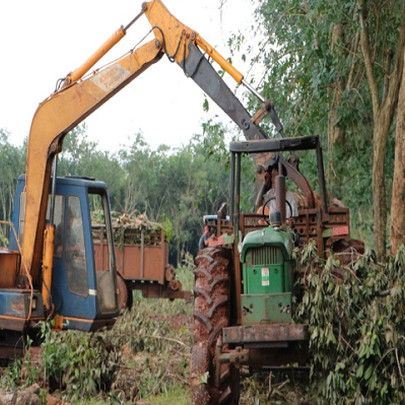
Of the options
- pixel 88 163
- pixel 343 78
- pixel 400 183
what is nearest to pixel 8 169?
pixel 88 163

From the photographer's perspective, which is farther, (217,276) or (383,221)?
(383,221)

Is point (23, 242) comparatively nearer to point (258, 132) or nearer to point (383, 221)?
point (258, 132)

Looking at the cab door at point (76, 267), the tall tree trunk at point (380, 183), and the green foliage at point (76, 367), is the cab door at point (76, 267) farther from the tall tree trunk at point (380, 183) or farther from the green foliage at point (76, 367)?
the tall tree trunk at point (380, 183)

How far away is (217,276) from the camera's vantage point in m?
8.77

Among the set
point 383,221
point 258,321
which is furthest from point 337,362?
point 383,221

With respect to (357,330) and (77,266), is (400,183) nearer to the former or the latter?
(357,330)

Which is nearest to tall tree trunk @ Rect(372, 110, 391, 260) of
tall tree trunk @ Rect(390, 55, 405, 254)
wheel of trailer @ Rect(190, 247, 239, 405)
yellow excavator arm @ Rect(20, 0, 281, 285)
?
tall tree trunk @ Rect(390, 55, 405, 254)

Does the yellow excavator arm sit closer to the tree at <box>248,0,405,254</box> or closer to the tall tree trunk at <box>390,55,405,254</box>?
the tall tree trunk at <box>390,55,405,254</box>

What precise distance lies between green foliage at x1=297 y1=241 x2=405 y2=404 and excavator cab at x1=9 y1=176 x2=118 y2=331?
3.77 metres

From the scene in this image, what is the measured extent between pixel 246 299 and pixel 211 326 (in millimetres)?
557

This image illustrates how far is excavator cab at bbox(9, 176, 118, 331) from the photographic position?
443 inches

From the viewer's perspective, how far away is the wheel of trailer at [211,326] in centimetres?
838

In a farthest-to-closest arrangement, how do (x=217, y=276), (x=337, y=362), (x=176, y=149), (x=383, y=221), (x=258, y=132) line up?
1. (x=176, y=149)
2. (x=383, y=221)
3. (x=258, y=132)
4. (x=217, y=276)
5. (x=337, y=362)

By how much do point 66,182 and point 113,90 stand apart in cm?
150
